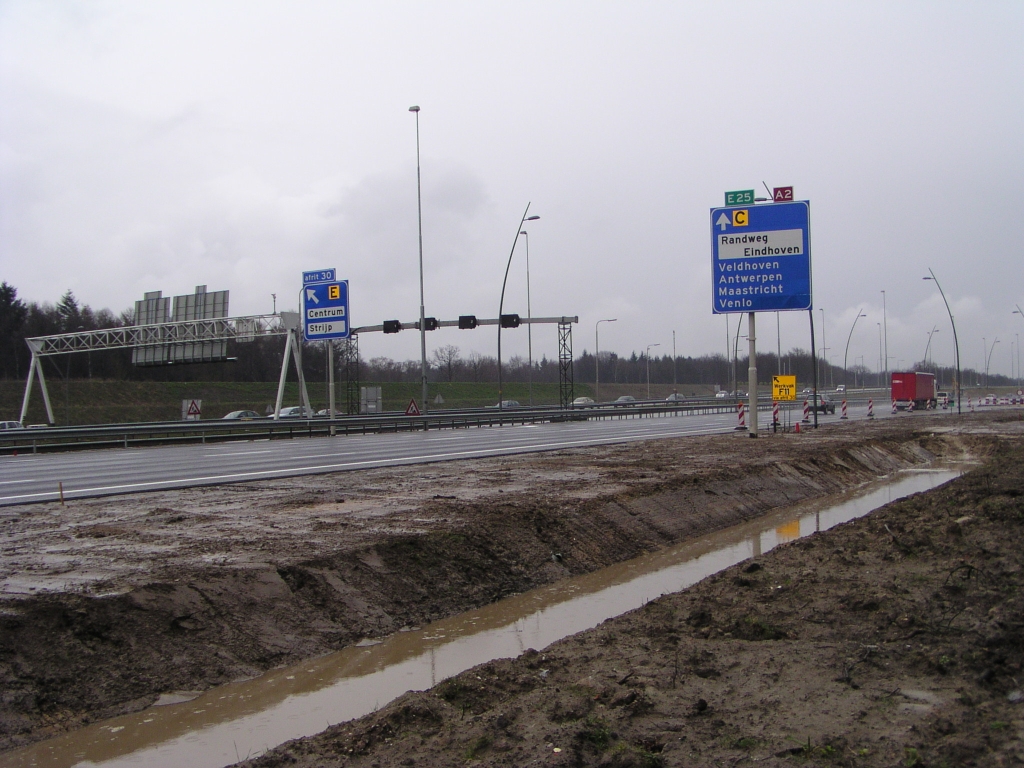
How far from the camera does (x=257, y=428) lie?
36250 mm

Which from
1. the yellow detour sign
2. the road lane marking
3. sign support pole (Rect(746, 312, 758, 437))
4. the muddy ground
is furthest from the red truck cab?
the muddy ground

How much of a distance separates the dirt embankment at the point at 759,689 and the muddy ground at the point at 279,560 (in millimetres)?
406

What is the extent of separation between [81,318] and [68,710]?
9228cm

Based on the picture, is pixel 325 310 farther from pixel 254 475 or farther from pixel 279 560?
pixel 279 560

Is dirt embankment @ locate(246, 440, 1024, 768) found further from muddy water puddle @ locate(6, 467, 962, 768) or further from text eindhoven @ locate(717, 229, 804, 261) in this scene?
text eindhoven @ locate(717, 229, 804, 261)

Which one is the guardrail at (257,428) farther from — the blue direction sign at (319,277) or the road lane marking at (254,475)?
the road lane marking at (254,475)

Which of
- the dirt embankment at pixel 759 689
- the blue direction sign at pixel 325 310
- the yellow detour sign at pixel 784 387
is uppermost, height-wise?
the blue direction sign at pixel 325 310

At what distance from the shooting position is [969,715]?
4.34 meters

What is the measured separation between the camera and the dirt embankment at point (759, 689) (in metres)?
4.12

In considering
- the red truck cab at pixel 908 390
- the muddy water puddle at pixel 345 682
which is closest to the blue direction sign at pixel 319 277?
the muddy water puddle at pixel 345 682

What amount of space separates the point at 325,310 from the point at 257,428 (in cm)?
754

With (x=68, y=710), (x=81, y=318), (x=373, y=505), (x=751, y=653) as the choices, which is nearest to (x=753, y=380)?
(x=373, y=505)

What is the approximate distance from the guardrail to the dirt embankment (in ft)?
90.2

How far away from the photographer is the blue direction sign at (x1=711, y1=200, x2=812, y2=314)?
2658 cm
